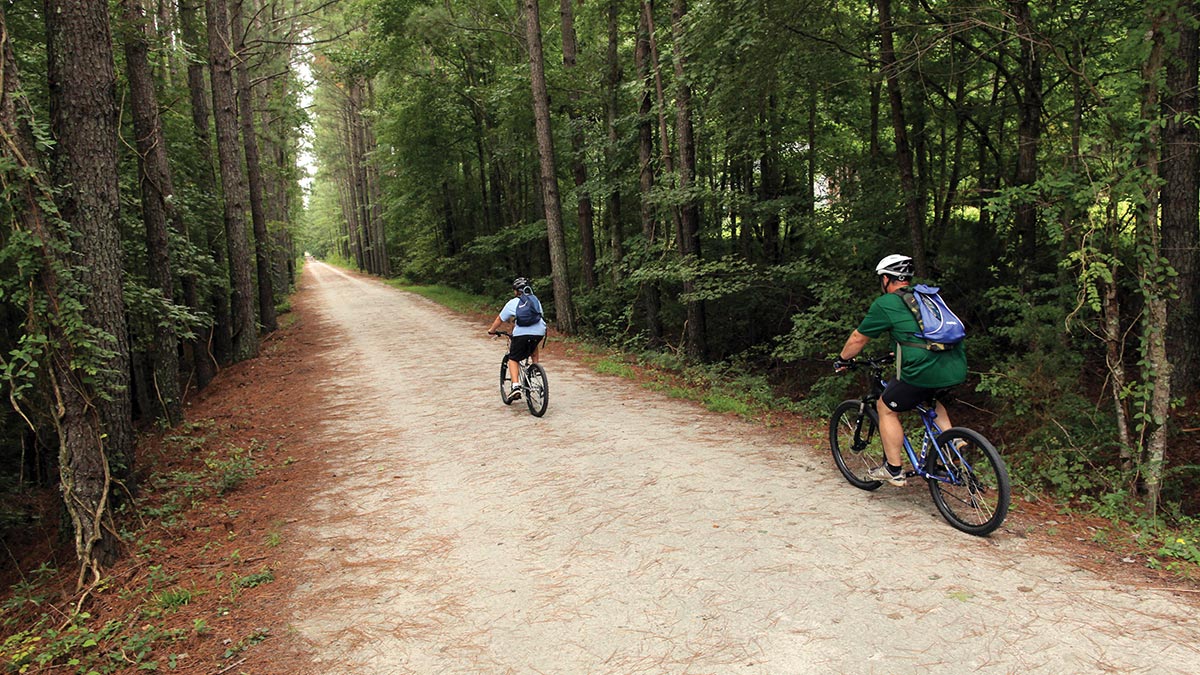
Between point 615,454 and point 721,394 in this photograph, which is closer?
point 615,454

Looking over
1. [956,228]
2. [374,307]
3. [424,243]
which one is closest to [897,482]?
[956,228]

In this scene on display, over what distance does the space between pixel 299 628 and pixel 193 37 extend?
13.5 meters

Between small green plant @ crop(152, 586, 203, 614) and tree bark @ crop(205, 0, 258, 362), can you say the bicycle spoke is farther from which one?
tree bark @ crop(205, 0, 258, 362)

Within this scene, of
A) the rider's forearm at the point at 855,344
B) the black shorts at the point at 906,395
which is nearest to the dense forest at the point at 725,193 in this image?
the black shorts at the point at 906,395

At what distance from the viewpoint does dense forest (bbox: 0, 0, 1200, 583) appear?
4.77 m

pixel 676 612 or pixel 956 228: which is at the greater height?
pixel 956 228

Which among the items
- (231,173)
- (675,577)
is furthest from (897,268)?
(231,173)

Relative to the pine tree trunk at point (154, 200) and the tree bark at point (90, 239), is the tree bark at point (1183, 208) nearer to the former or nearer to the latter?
the tree bark at point (90, 239)

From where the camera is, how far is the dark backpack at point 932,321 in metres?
4.17

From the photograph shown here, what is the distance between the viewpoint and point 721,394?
28.6 ft

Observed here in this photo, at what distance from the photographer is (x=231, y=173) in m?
13.4

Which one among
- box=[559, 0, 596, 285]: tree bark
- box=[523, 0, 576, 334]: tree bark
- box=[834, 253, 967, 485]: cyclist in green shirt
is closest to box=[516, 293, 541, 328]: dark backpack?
box=[834, 253, 967, 485]: cyclist in green shirt

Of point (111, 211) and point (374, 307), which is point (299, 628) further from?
point (374, 307)

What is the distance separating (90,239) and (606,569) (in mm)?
5115
